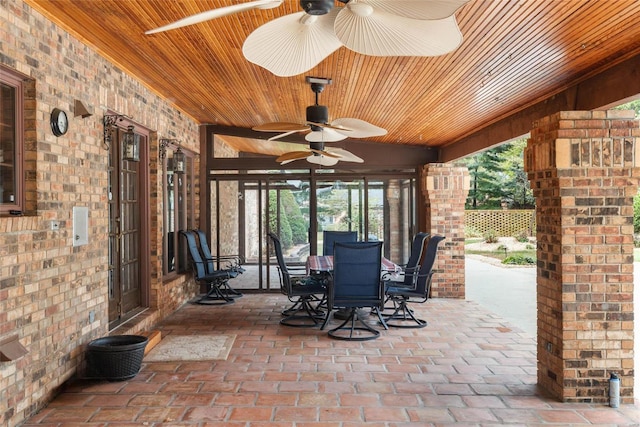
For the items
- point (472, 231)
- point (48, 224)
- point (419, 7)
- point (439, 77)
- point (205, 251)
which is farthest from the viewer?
point (472, 231)

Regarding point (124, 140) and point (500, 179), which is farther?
point (500, 179)

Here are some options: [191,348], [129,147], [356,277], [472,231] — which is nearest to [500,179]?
[472,231]

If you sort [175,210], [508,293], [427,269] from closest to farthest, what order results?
[427,269] < [175,210] < [508,293]

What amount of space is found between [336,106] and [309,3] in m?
4.09

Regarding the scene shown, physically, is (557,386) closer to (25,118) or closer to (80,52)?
(25,118)

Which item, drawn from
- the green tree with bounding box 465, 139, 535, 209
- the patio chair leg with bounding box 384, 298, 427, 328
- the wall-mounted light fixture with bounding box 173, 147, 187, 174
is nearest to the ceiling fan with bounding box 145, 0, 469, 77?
the patio chair leg with bounding box 384, 298, 427, 328

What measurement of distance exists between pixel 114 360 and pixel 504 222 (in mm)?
16572

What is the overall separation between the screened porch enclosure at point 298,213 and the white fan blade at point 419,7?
22.1 ft

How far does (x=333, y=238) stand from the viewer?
7820 mm

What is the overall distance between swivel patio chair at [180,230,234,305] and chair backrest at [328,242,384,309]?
103 inches

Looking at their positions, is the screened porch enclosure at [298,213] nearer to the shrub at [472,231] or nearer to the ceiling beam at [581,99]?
the ceiling beam at [581,99]

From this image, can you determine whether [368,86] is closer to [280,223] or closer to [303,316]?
[303,316]

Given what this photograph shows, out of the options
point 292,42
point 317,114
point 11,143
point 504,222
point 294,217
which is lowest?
point 504,222

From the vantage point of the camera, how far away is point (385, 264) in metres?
6.11
